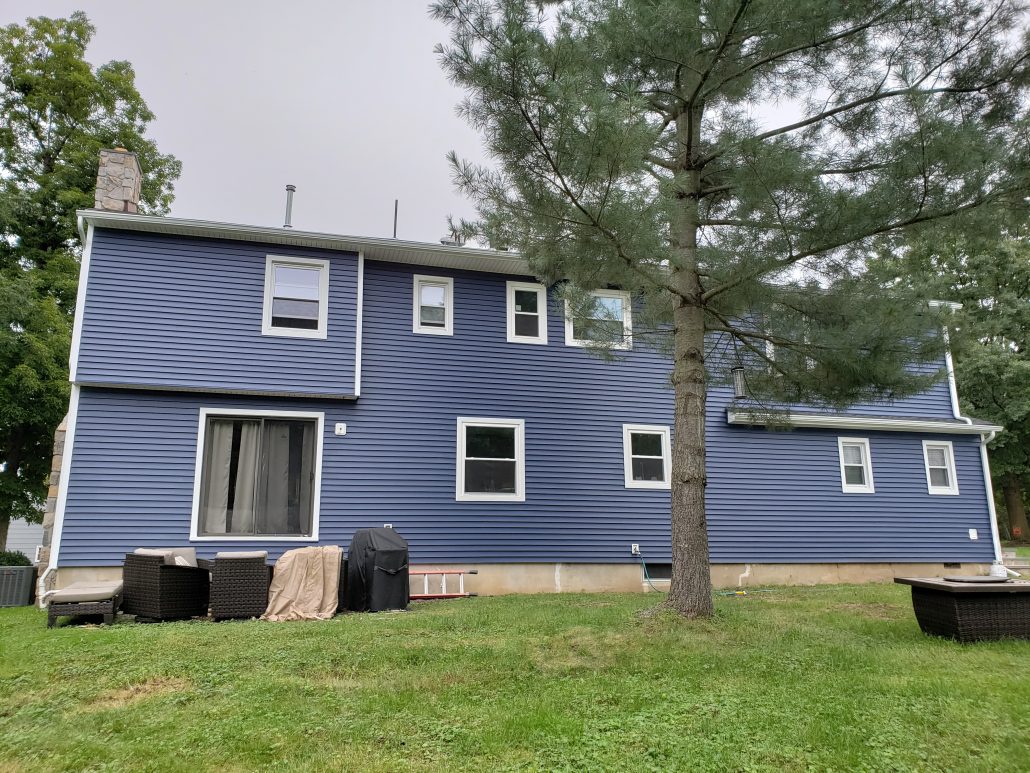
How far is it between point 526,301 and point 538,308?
22 centimetres

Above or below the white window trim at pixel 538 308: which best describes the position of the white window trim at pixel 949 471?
below

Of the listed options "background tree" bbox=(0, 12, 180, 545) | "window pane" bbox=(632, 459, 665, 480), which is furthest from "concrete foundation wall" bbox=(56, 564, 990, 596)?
"background tree" bbox=(0, 12, 180, 545)

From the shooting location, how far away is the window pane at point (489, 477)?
9898 mm

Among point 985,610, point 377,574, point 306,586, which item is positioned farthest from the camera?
point 377,574

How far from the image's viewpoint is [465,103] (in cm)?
574

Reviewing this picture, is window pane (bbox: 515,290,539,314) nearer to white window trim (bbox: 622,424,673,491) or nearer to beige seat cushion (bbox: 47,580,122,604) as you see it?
white window trim (bbox: 622,424,673,491)

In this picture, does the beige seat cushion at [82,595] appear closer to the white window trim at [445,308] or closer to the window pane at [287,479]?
the window pane at [287,479]

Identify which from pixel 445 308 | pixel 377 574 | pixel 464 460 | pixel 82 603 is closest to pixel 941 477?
pixel 464 460

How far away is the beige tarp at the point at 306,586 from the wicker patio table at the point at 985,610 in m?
5.72

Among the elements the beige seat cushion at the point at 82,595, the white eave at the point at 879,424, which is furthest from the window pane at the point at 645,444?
the beige seat cushion at the point at 82,595

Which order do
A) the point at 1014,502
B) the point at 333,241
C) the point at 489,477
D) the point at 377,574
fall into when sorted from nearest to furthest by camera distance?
1. the point at 377,574
2. the point at 333,241
3. the point at 489,477
4. the point at 1014,502

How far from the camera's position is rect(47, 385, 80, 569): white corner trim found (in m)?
8.20

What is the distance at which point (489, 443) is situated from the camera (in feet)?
33.1

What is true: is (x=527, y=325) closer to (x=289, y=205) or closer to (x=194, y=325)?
(x=289, y=205)
